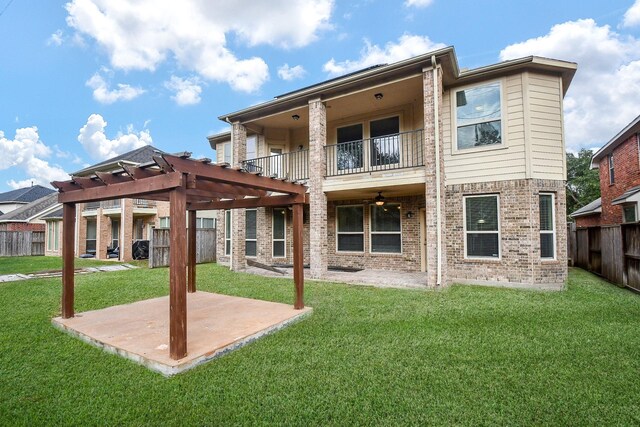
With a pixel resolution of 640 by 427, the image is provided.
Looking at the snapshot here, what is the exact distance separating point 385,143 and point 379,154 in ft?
1.37

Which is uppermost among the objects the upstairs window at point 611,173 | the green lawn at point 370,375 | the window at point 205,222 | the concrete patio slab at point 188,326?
the upstairs window at point 611,173

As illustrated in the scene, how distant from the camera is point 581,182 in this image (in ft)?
99.0

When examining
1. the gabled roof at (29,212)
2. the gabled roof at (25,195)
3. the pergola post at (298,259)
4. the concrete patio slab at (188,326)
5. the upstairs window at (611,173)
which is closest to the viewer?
the concrete patio slab at (188,326)

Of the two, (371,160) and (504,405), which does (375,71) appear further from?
(504,405)

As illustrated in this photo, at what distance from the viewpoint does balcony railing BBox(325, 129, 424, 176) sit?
911 cm

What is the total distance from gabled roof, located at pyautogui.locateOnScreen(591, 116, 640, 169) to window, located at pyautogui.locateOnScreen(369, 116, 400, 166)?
8245 mm

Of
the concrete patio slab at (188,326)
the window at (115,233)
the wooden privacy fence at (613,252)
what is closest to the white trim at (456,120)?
the wooden privacy fence at (613,252)

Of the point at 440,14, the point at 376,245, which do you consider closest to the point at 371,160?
the point at 376,245

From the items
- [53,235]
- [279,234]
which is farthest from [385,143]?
[53,235]

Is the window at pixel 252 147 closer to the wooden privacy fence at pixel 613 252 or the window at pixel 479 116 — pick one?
the window at pixel 479 116

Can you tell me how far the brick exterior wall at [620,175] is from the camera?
35.9 feet

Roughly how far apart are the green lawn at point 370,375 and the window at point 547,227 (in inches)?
87.3

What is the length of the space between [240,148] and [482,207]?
813 centimetres

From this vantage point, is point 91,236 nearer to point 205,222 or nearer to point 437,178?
point 205,222
